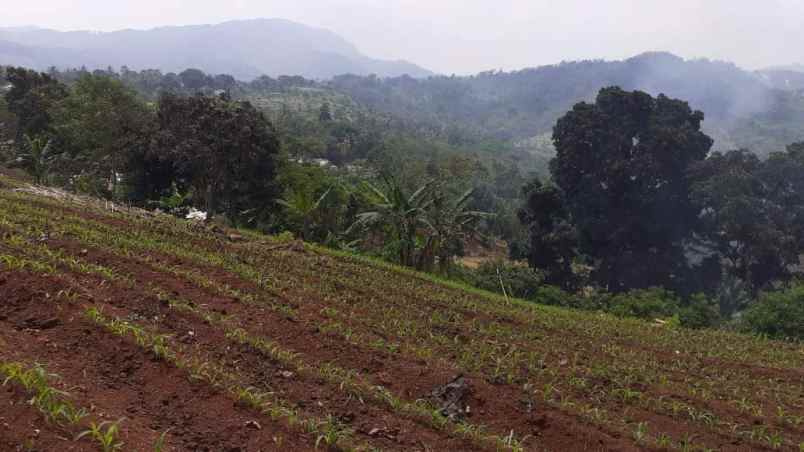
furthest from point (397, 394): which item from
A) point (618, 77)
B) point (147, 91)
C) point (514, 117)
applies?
point (618, 77)

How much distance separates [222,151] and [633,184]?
18583 mm

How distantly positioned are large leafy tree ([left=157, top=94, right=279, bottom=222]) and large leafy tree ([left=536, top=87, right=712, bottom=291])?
13.4 metres

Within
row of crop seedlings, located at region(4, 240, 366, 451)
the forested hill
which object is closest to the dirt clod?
row of crop seedlings, located at region(4, 240, 366, 451)

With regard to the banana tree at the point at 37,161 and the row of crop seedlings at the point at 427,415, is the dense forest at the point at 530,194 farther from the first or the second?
the row of crop seedlings at the point at 427,415

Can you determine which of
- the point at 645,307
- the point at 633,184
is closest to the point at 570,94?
the point at 633,184

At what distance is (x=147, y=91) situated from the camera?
2660 inches

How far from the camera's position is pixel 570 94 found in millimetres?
141375

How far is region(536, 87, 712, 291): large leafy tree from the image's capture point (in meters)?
27.6

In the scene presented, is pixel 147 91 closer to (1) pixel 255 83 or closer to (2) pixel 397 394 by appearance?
(1) pixel 255 83

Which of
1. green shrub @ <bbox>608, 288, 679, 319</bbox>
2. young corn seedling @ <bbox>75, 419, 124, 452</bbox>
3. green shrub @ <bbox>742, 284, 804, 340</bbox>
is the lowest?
green shrub @ <bbox>608, 288, 679, 319</bbox>

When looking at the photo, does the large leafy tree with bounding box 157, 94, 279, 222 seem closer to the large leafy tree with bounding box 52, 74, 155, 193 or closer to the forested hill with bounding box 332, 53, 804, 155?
the large leafy tree with bounding box 52, 74, 155, 193

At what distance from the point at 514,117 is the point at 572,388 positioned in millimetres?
126350

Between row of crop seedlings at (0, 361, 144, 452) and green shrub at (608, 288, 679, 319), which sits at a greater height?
row of crop seedlings at (0, 361, 144, 452)

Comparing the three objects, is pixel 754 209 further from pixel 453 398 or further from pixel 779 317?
pixel 453 398
